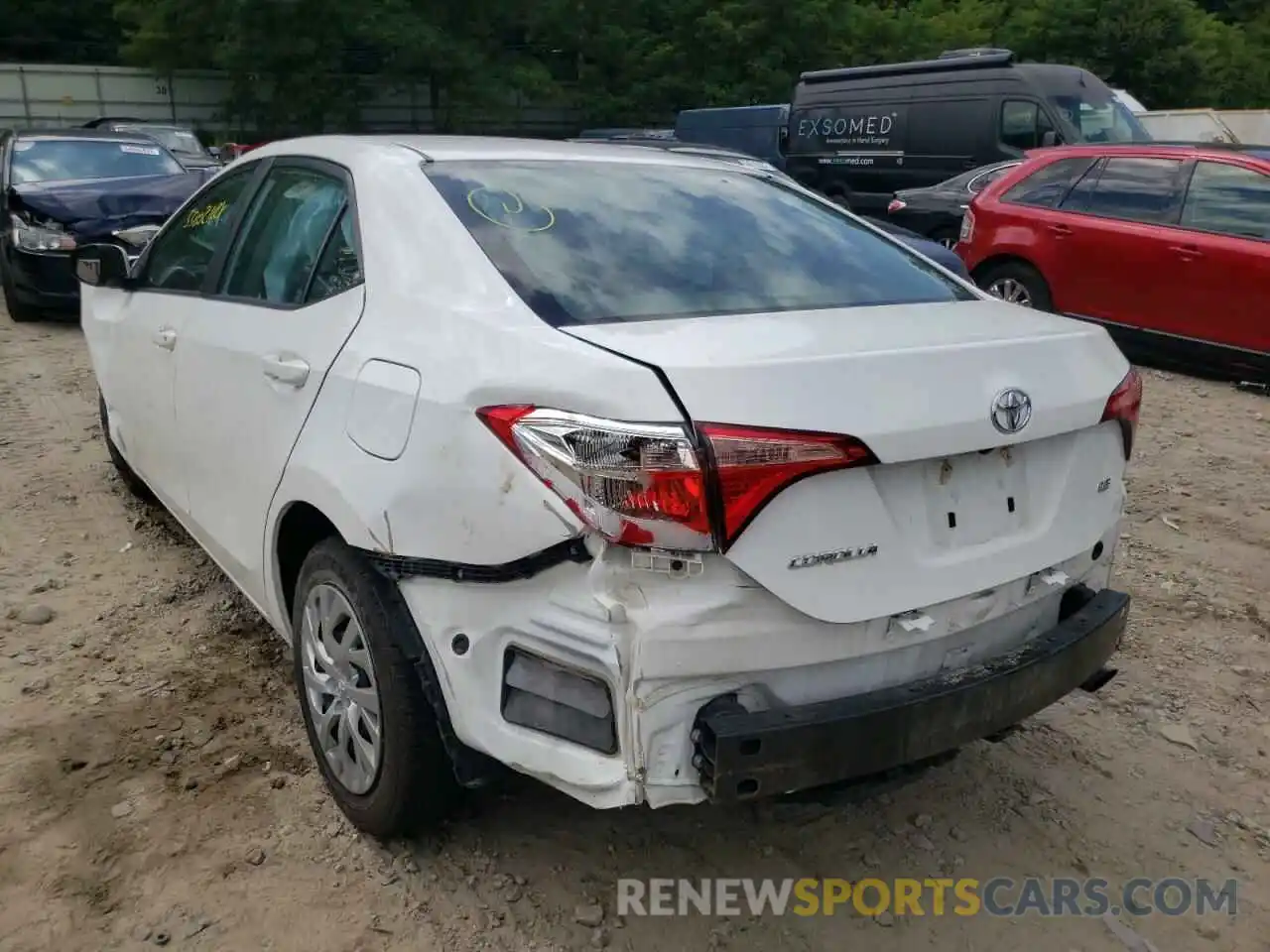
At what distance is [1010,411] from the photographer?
2.24 m

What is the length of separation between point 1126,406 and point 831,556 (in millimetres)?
984

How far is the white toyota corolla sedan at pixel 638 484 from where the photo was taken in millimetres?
1982

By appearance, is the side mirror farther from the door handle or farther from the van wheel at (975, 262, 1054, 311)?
the van wheel at (975, 262, 1054, 311)

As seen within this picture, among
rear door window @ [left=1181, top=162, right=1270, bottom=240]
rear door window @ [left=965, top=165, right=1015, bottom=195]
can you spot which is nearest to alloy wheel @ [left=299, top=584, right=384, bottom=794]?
rear door window @ [left=1181, top=162, right=1270, bottom=240]

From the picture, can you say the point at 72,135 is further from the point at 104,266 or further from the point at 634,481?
the point at 634,481

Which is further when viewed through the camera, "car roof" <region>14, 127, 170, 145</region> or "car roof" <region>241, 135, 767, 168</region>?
"car roof" <region>14, 127, 170, 145</region>

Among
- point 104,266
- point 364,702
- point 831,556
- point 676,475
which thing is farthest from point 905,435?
point 104,266

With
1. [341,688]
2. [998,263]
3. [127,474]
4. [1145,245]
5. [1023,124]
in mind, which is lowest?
[127,474]

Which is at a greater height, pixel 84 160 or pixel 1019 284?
pixel 84 160

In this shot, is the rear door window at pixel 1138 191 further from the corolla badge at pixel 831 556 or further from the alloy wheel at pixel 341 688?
the alloy wheel at pixel 341 688

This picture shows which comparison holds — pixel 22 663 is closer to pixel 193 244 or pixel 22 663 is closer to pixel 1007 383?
pixel 193 244

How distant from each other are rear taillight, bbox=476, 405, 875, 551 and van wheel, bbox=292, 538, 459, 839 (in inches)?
24.8

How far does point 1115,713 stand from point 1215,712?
0.32 meters

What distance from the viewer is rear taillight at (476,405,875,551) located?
6.34ft
